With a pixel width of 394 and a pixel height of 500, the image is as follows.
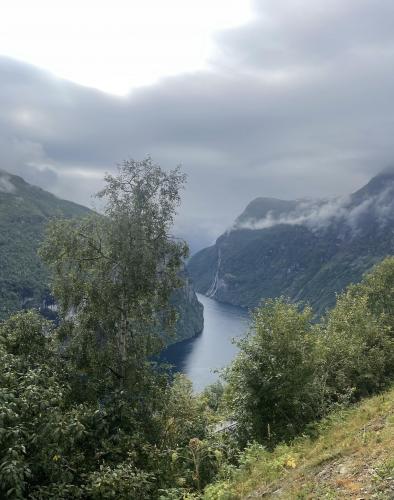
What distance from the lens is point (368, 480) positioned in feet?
42.2

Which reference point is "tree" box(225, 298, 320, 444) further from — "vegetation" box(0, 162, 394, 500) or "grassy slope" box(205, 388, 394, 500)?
"grassy slope" box(205, 388, 394, 500)

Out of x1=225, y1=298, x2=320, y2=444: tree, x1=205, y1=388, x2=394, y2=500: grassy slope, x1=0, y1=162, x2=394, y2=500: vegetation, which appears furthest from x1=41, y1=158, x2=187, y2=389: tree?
x1=205, y1=388, x2=394, y2=500: grassy slope

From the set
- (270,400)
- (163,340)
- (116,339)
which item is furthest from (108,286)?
(270,400)

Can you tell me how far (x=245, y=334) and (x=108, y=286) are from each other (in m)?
9.21

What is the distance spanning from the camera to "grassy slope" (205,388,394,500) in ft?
42.4

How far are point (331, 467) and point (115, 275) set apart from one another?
15024 mm

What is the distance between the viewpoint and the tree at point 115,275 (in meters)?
25.6

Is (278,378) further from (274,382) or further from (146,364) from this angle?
(146,364)

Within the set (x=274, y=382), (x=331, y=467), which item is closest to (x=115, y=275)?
(x=274, y=382)

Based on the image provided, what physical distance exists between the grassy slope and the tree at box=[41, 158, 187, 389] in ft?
30.9

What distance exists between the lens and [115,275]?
85.0 feet

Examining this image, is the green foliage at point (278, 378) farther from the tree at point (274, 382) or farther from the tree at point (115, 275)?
the tree at point (115, 275)

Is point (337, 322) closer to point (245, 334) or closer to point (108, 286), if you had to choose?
point (245, 334)

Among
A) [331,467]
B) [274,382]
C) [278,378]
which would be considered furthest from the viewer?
[278,378]
